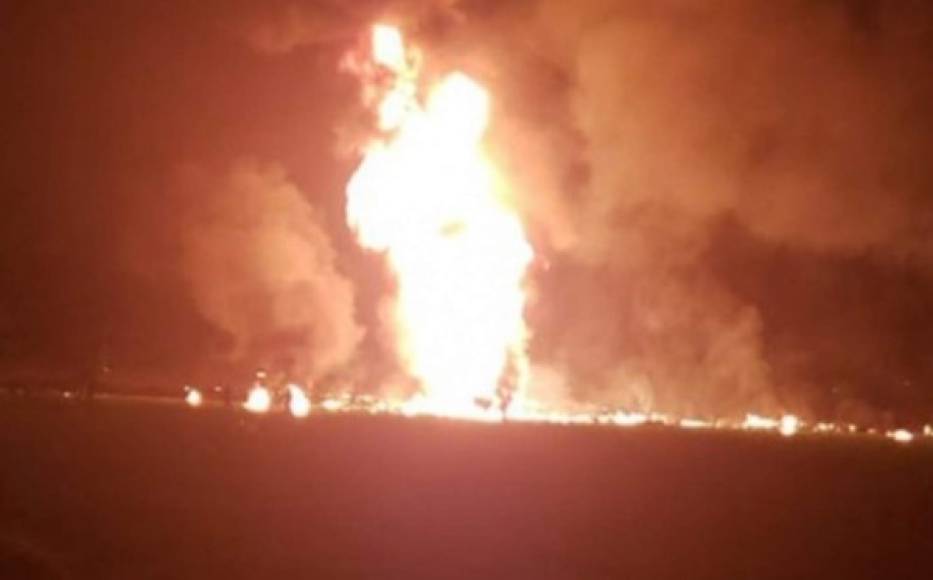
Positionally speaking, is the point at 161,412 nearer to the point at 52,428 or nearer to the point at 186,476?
the point at 52,428

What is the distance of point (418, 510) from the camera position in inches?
2992

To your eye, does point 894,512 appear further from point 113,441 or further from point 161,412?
point 161,412

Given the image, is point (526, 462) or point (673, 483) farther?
point (526, 462)

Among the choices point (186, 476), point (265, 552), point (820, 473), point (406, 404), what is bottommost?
point (265, 552)

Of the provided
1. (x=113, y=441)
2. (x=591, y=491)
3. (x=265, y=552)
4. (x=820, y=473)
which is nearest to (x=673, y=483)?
(x=591, y=491)

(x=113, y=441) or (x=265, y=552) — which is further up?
(x=113, y=441)

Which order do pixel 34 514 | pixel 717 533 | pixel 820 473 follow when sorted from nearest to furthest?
pixel 34 514, pixel 717 533, pixel 820 473

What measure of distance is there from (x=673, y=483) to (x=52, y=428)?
44.1m

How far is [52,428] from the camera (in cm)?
11950

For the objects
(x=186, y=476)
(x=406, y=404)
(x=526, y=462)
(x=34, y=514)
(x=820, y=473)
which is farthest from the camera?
(x=406, y=404)

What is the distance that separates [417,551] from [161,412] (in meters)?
130

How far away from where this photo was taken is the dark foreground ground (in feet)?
167

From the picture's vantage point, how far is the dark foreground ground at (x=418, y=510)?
167ft

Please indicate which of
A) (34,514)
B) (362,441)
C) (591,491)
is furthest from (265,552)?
(362,441)
